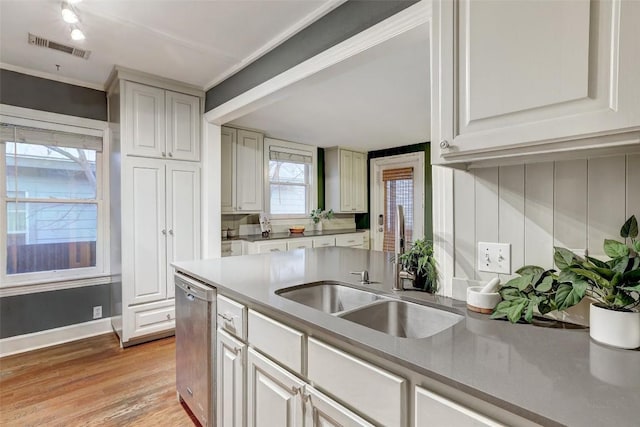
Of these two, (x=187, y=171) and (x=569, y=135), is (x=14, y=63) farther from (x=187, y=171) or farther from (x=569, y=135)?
(x=569, y=135)

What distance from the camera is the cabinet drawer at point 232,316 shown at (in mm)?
1467

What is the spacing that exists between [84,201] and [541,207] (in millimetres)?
3748

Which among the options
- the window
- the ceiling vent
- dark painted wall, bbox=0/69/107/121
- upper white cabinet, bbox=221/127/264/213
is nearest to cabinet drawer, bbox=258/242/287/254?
upper white cabinet, bbox=221/127/264/213

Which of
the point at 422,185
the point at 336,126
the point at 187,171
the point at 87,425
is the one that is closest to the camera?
the point at 87,425

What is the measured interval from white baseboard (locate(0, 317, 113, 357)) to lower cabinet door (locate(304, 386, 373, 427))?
3096mm

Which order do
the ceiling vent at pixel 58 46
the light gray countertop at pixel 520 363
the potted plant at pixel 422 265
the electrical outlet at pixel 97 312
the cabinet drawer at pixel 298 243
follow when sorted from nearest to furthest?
the light gray countertop at pixel 520 363 → the potted plant at pixel 422 265 → the ceiling vent at pixel 58 46 → the electrical outlet at pixel 97 312 → the cabinet drawer at pixel 298 243

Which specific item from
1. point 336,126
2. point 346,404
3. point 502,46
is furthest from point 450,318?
point 336,126

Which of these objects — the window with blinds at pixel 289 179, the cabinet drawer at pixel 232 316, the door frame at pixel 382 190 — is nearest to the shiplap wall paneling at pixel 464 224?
the cabinet drawer at pixel 232 316

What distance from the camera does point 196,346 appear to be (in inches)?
71.1

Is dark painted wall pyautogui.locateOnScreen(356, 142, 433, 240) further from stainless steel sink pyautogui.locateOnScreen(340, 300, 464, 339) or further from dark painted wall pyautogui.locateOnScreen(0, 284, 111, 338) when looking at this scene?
dark painted wall pyautogui.locateOnScreen(0, 284, 111, 338)

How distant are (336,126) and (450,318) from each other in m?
3.48

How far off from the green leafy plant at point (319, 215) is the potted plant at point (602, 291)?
444 centimetres

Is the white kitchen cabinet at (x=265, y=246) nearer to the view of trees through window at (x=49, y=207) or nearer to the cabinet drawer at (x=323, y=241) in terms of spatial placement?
the cabinet drawer at (x=323, y=241)

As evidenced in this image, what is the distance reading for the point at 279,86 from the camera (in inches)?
89.0
